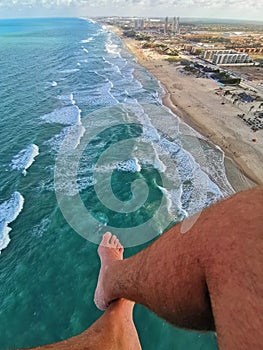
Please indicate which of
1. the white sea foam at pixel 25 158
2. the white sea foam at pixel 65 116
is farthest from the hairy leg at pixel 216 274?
the white sea foam at pixel 65 116

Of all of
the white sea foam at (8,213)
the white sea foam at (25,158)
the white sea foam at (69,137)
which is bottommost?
the white sea foam at (69,137)

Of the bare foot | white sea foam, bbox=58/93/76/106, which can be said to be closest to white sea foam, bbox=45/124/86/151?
white sea foam, bbox=58/93/76/106

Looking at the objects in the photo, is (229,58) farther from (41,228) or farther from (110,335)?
(110,335)

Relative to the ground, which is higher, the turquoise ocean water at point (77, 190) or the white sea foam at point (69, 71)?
the turquoise ocean water at point (77, 190)

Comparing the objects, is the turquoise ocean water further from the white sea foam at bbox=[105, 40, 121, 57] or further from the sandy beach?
the white sea foam at bbox=[105, 40, 121, 57]

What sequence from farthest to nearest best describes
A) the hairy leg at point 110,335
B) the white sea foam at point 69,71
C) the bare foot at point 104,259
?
the white sea foam at point 69,71 → the bare foot at point 104,259 → the hairy leg at point 110,335

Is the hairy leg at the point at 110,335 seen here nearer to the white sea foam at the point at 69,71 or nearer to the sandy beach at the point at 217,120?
the sandy beach at the point at 217,120

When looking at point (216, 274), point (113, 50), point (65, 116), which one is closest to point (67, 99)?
point (65, 116)
